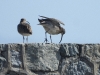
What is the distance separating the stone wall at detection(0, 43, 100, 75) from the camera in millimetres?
3787

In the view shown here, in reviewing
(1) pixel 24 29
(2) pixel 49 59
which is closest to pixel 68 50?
(2) pixel 49 59

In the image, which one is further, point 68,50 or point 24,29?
Result: point 24,29

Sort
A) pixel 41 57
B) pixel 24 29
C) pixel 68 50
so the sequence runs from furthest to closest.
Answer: pixel 24 29 → pixel 68 50 → pixel 41 57

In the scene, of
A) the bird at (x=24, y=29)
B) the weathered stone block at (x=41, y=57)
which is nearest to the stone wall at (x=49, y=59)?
the weathered stone block at (x=41, y=57)

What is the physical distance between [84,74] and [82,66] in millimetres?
90

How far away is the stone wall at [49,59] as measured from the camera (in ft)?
12.4

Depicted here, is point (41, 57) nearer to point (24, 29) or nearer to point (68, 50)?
point (68, 50)

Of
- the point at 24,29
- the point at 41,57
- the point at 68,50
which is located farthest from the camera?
the point at 24,29

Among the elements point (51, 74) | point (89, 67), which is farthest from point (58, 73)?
point (89, 67)

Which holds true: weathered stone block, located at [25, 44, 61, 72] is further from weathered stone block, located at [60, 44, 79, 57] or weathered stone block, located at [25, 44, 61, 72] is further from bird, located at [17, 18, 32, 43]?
bird, located at [17, 18, 32, 43]

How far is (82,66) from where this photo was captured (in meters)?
4.03

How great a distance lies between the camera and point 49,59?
3902 mm

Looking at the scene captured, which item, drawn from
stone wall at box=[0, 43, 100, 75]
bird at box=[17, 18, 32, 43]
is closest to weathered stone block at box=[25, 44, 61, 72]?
stone wall at box=[0, 43, 100, 75]

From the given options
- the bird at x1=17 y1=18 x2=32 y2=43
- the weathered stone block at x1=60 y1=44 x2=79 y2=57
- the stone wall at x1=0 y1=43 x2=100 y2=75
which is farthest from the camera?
the bird at x1=17 y1=18 x2=32 y2=43
